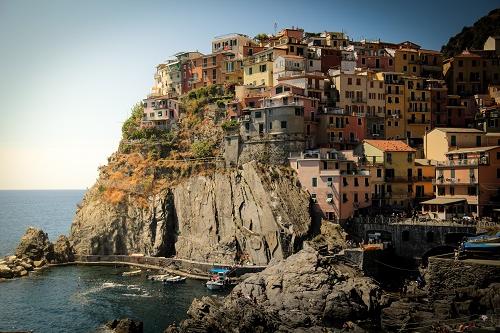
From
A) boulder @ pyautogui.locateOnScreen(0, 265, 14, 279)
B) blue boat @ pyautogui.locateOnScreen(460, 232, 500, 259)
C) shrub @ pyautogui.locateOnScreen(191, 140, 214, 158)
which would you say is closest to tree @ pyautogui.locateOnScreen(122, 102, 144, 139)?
shrub @ pyautogui.locateOnScreen(191, 140, 214, 158)

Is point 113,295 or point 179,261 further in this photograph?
point 179,261

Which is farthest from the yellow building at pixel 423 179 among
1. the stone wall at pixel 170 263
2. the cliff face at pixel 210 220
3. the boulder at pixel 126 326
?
the boulder at pixel 126 326

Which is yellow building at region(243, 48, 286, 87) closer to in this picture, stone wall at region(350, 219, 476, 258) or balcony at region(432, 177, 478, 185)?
balcony at region(432, 177, 478, 185)

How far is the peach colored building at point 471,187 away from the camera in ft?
241

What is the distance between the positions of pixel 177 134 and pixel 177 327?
5237 centimetres

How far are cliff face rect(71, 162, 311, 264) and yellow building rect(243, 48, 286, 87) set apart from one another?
21.3 m

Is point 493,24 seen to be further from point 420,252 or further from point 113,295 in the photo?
point 113,295

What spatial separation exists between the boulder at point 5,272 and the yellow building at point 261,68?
50400 millimetres

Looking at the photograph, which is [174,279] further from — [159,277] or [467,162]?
[467,162]

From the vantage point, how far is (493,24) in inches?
5103

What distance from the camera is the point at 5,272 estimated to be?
85.6 metres

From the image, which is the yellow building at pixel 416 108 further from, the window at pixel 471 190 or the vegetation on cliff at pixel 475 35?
the vegetation on cliff at pixel 475 35

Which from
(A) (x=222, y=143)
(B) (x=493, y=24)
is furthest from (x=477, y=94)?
(A) (x=222, y=143)

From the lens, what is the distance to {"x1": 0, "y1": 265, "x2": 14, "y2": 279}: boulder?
280 feet
